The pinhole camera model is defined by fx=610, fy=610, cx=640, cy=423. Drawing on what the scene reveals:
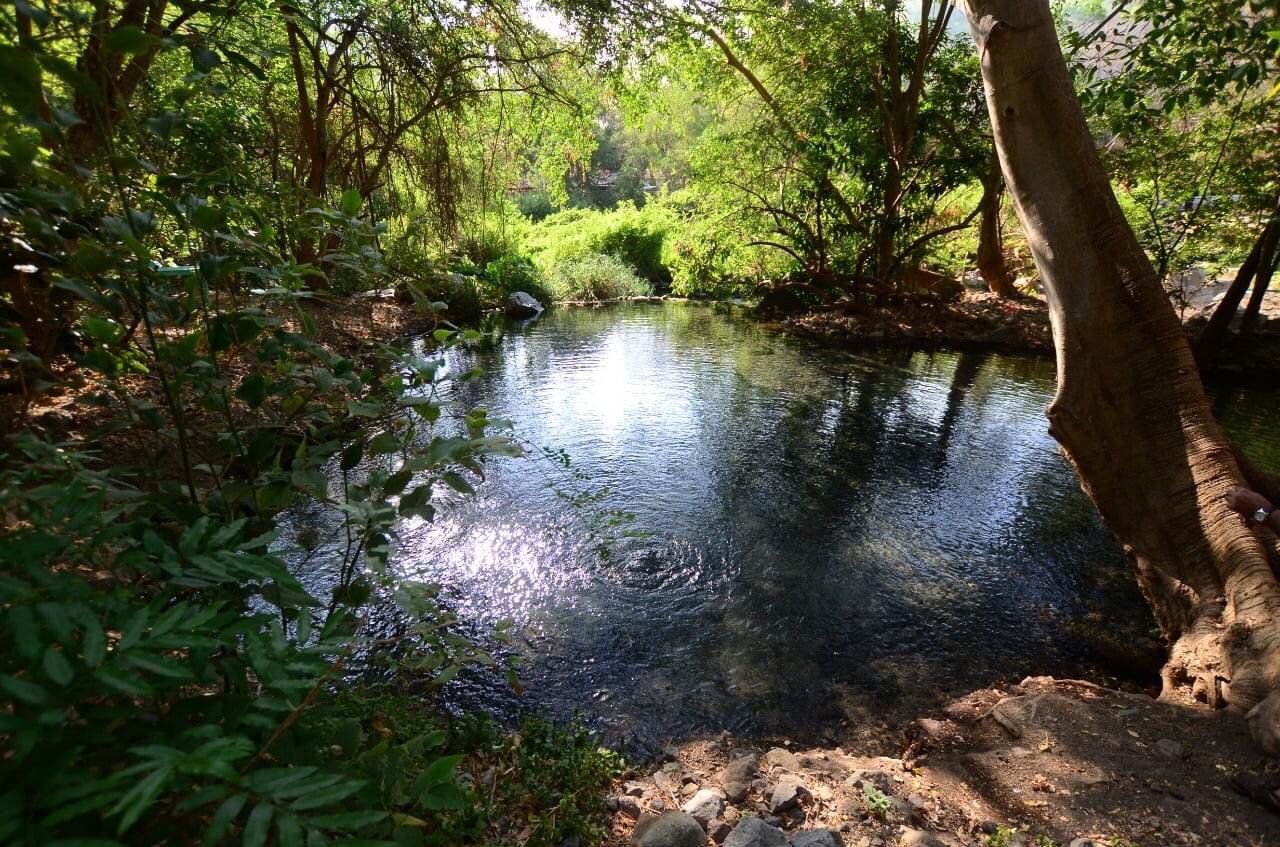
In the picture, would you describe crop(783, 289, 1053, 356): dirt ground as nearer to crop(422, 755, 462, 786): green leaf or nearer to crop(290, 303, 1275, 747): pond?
crop(290, 303, 1275, 747): pond

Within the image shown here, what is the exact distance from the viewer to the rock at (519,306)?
13.8 meters

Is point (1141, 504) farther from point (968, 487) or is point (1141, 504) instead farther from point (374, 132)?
point (374, 132)

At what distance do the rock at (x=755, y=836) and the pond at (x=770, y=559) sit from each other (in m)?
0.93

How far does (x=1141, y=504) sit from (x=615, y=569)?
2907mm

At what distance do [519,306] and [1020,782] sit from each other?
1295 centimetres

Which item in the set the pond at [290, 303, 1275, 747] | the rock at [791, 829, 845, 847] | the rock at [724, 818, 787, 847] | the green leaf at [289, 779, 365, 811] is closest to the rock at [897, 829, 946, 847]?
the rock at [791, 829, 845, 847]

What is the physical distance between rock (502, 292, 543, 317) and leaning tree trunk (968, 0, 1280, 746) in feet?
37.9

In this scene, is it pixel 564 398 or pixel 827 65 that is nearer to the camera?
pixel 564 398

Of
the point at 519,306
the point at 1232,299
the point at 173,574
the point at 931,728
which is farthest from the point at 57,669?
the point at 519,306

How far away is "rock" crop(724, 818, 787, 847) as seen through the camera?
1804mm

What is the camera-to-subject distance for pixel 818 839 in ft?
5.73

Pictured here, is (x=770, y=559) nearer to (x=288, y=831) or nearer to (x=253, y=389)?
(x=253, y=389)

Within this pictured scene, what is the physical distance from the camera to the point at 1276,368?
30.7 ft

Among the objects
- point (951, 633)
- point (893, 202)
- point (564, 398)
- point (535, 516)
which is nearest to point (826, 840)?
point (951, 633)
